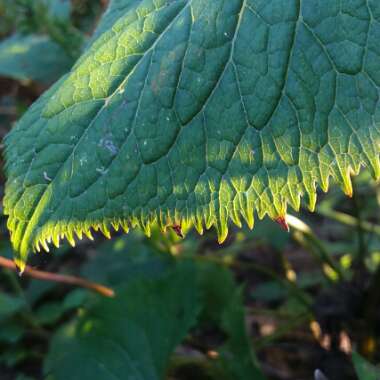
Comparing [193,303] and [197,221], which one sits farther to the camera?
[193,303]

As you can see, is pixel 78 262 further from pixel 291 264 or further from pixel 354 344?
pixel 354 344

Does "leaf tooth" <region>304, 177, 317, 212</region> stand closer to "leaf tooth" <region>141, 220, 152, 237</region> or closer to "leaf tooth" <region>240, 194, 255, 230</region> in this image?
"leaf tooth" <region>240, 194, 255, 230</region>

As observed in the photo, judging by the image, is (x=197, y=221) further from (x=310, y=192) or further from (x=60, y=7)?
(x=60, y=7)

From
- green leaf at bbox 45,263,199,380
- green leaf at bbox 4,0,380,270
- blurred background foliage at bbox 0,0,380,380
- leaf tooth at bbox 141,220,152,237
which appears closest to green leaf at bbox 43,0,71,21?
blurred background foliage at bbox 0,0,380,380

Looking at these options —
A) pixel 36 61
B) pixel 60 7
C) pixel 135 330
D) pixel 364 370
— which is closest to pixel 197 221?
pixel 364 370

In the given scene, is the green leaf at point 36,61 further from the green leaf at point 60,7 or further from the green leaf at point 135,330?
the green leaf at point 135,330

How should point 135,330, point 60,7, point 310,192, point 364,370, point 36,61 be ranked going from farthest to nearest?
point 60,7 < point 36,61 < point 135,330 < point 364,370 < point 310,192
